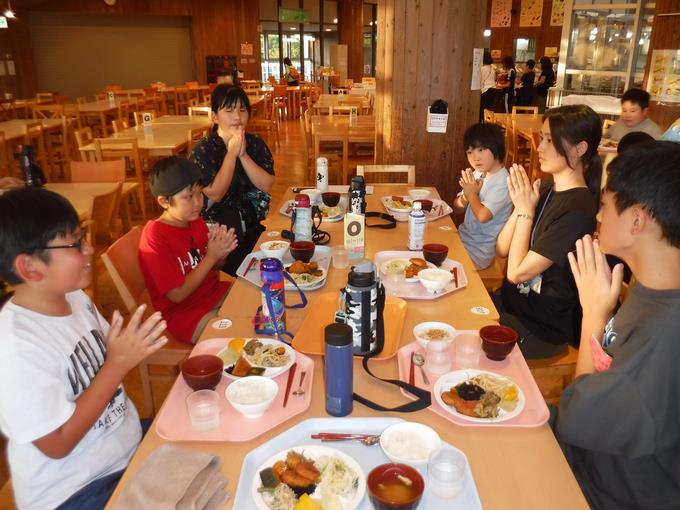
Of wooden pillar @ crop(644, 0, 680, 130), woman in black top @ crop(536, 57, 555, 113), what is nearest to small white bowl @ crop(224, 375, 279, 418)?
wooden pillar @ crop(644, 0, 680, 130)

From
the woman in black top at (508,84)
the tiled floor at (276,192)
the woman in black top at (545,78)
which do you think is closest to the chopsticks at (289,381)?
the tiled floor at (276,192)

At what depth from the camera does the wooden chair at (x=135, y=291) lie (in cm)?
205

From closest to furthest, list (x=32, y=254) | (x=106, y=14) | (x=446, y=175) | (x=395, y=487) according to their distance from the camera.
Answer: (x=395, y=487), (x=32, y=254), (x=446, y=175), (x=106, y=14)

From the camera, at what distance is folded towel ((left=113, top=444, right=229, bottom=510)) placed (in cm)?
99

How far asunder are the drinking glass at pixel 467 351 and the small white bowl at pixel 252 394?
532mm

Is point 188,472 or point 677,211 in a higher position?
point 677,211

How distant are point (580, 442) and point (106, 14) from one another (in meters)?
13.6

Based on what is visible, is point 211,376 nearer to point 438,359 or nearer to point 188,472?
point 188,472

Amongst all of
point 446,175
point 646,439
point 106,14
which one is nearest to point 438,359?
point 646,439

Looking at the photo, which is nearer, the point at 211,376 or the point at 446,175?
the point at 211,376

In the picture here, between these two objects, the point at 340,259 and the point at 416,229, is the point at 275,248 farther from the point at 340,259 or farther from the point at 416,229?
the point at 416,229

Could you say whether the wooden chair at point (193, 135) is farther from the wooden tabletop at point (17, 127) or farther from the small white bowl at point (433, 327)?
the small white bowl at point (433, 327)

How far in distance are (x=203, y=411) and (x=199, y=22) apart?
1321cm

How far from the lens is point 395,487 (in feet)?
3.35
